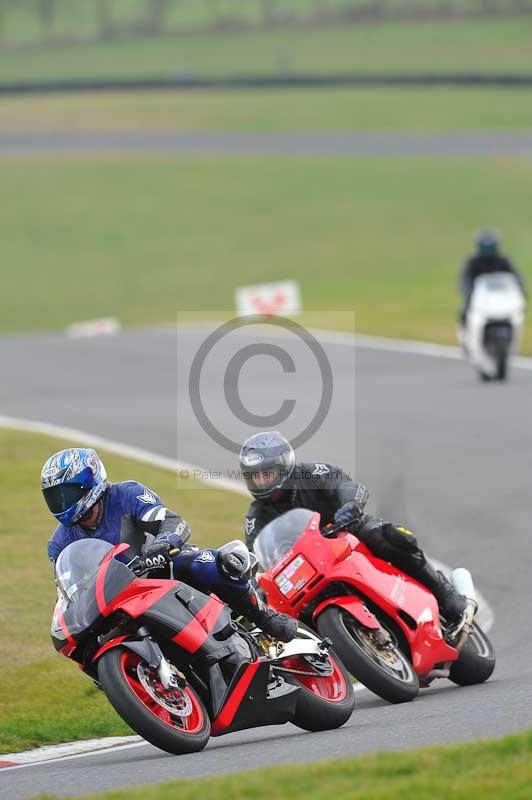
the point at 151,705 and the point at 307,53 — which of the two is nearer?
the point at 151,705

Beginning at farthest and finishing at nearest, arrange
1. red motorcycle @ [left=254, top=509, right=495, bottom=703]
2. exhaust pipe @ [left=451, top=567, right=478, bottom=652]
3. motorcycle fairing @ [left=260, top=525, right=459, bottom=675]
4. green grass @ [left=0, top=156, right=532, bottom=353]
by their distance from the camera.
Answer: green grass @ [left=0, top=156, right=532, bottom=353] < exhaust pipe @ [left=451, top=567, right=478, bottom=652] < motorcycle fairing @ [left=260, top=525, right=459, bottom=675] < red motorcycle @ [left=254, top=509, right=495, bottom=703]

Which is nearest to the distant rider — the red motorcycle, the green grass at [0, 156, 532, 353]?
the red motorcycle

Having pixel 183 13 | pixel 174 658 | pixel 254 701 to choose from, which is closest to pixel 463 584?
pixel 254 701

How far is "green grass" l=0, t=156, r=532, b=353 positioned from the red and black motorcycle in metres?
22.0

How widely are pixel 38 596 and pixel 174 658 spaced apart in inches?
174

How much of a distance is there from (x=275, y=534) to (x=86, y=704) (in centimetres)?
175

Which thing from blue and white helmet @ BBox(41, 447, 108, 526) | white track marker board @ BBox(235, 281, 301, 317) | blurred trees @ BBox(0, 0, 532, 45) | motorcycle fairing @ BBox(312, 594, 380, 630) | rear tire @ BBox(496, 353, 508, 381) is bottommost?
motorcycle fairing @ BBox(312, 594, 380, 630)

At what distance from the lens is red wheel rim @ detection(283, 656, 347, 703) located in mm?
7754

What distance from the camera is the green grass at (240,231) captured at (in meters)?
35.9

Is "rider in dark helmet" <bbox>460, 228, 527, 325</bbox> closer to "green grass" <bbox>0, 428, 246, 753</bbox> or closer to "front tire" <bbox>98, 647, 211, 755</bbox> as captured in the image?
"green grass" <bbox>0, 428, 246, 753</bbox>

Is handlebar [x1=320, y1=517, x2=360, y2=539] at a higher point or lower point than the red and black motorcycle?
higher

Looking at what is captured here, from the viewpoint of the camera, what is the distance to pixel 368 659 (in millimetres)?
8078

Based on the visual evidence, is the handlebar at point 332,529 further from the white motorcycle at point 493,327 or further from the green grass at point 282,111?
the green grass at point 282,111

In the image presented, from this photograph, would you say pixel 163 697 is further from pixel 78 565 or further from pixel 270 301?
pixel 270 301
